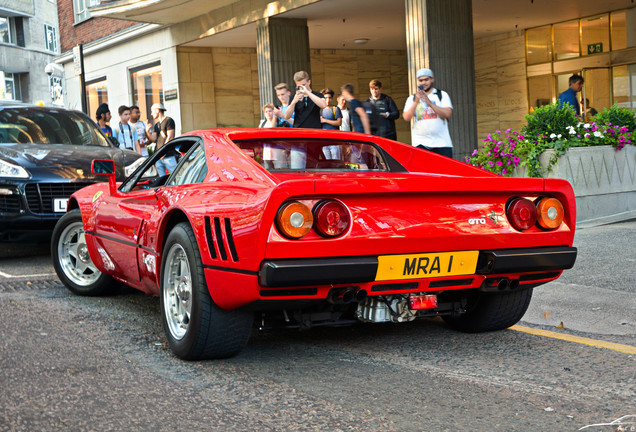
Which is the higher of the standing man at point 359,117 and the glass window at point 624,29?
the glass window at point 624,29

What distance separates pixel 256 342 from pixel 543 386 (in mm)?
1740

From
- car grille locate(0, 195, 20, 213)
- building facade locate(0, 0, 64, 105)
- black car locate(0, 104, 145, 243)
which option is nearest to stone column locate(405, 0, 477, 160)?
black car locate(0, 104, 145, 243)

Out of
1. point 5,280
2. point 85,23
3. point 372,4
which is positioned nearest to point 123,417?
point 5,280

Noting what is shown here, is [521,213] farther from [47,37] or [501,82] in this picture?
[47,37]

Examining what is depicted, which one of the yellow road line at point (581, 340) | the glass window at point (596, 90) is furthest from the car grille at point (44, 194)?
the glass window at point (596, 90)

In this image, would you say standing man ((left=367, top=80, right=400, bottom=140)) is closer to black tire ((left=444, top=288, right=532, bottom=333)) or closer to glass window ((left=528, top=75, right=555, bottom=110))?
black tire ((left=444, top=288, right=532, bottom=333))

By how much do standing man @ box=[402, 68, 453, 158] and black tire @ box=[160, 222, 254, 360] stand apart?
5.47 m

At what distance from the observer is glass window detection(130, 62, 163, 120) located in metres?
23.8

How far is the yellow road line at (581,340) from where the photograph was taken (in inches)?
179

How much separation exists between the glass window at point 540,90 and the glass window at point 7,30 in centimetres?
4117

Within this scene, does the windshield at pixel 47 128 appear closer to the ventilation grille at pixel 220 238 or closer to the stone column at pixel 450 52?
the stone column at pixel 450 52

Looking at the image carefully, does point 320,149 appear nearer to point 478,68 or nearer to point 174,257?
point 174,257

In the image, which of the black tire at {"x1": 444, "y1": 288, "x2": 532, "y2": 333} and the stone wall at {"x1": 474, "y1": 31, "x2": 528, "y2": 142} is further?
the stone wall at {"x1": 474, "y1": 31, "x2": 528, "y2": 142}

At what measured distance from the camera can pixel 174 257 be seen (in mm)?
4539
